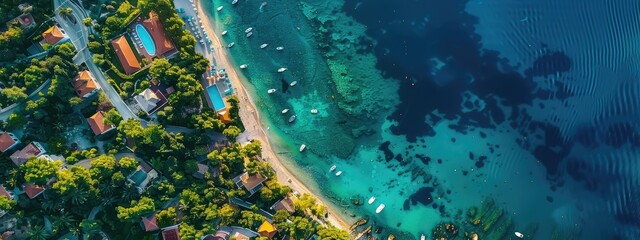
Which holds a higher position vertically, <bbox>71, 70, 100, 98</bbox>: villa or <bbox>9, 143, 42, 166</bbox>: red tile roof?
<bbox>71, 70, 100, 98</bbox>: villa

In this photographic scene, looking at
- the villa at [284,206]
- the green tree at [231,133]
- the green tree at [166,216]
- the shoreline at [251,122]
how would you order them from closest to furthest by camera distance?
the green tree at [166,216] < the green tree at [231,133] < the villa at [284,206] < the shoreline at [251,122]

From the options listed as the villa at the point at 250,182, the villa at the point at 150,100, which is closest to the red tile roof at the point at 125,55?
the villa at the point at 150,100

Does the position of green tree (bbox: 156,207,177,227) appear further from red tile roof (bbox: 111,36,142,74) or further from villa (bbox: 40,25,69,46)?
villa (bbox: 40,25,69,46)

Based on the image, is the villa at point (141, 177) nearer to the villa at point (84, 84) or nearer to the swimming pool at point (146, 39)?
the villa at point (84, 84)

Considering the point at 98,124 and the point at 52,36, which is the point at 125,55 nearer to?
the point at 52,36

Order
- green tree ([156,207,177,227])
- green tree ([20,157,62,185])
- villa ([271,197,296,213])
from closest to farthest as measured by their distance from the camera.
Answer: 1. green tree ([20,157,62,185])
2. green tree ([156,207,177,227])
3. villa ([271,197,296,213])

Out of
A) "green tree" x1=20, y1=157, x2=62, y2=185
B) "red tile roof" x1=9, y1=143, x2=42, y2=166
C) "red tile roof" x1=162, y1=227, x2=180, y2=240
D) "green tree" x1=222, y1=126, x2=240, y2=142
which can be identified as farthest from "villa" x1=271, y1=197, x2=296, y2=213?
"red tile roof" x1=9, y1=143, x2=42, y2=166

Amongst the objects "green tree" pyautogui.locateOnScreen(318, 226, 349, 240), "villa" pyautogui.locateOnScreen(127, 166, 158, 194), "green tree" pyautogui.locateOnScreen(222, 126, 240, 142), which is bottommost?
"green tree" pyautogui.locateOnScreen(318, 226, 349, 240)

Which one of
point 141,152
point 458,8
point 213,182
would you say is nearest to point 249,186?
point 213,182
